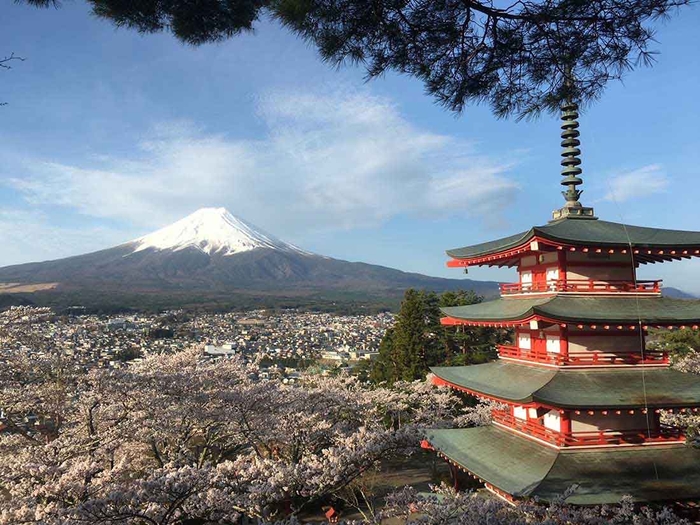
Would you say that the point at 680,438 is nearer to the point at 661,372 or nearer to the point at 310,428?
the point at 661,372

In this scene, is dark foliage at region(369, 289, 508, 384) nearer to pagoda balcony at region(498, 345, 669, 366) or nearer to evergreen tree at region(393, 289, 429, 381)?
evergreen tree at region(393, 289, 429, 381)

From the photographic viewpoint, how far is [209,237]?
613ft

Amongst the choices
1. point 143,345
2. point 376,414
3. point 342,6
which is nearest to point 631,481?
point 342,6

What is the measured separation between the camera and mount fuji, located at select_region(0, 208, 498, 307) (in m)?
124

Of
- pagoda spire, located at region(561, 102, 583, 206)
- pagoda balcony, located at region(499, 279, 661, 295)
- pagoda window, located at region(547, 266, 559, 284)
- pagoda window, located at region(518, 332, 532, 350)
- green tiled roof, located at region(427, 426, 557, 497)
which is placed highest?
pagoda spire, located at region(561, 102, 583, 206)

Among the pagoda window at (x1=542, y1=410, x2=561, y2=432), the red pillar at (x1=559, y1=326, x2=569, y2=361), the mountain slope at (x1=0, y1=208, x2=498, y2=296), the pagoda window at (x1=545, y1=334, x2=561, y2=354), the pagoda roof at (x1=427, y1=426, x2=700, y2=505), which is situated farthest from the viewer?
the mountain slope at (x1=0, y1=208, x2=498, y2=296)

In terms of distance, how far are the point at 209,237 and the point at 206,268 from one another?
26.9 m

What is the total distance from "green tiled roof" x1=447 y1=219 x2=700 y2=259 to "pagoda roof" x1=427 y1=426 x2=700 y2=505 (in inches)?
156

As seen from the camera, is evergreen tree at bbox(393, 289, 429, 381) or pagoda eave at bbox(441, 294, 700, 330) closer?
pagoda eave at bbox(441, 294, 700, 330)

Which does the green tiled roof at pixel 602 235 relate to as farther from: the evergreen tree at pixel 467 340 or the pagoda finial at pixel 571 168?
the evergreen tree at pixel 467 340

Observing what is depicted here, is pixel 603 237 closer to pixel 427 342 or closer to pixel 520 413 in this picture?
pixel 520 413

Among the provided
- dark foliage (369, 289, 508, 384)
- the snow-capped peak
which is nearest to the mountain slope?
the snow-capped peak

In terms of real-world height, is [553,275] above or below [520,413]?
above

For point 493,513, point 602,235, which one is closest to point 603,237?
point 602,235
